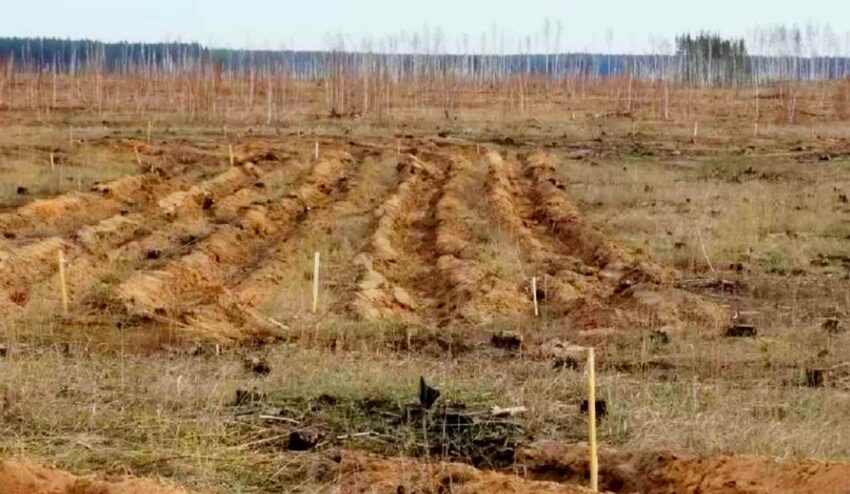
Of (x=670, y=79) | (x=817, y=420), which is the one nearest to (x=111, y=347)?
(x=817, y=420)

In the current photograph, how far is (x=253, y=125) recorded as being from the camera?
46469mm

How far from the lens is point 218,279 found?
52.6 ft

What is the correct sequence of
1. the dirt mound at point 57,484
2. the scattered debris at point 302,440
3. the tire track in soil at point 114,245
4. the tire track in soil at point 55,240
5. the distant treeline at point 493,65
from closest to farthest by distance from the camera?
the dirt mound at point 57,484 < the scattered debris at point 302,440 < the tire track in soil at point 55,240 < the tire track in soil at point 114,245 < the distant treeline at point 493,65

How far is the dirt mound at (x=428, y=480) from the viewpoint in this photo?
5.65m

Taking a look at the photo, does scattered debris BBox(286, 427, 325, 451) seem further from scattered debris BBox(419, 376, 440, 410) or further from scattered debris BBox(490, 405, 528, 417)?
scattered debris BBox(490, 405, 528, 417)

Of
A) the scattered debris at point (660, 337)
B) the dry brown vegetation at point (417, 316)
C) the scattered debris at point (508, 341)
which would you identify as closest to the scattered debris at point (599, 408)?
the dry brown vegetation at point (417, 316)

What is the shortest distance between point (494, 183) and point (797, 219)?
729 centimetres

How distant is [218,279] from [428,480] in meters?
10.6

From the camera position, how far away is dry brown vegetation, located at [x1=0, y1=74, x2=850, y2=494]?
6496 mm

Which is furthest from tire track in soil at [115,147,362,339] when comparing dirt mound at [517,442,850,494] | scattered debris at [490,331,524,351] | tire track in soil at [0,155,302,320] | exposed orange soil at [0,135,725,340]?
dirt mound at [517,442,850,494]

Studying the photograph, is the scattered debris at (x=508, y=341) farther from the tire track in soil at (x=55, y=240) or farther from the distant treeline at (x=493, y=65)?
the distant treeline at (x=493, y=65)

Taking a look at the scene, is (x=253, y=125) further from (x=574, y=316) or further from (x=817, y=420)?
(x=817, y=420)

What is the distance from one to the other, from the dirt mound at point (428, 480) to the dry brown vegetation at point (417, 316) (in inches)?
0.7

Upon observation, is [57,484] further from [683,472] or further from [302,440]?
[683,472]
